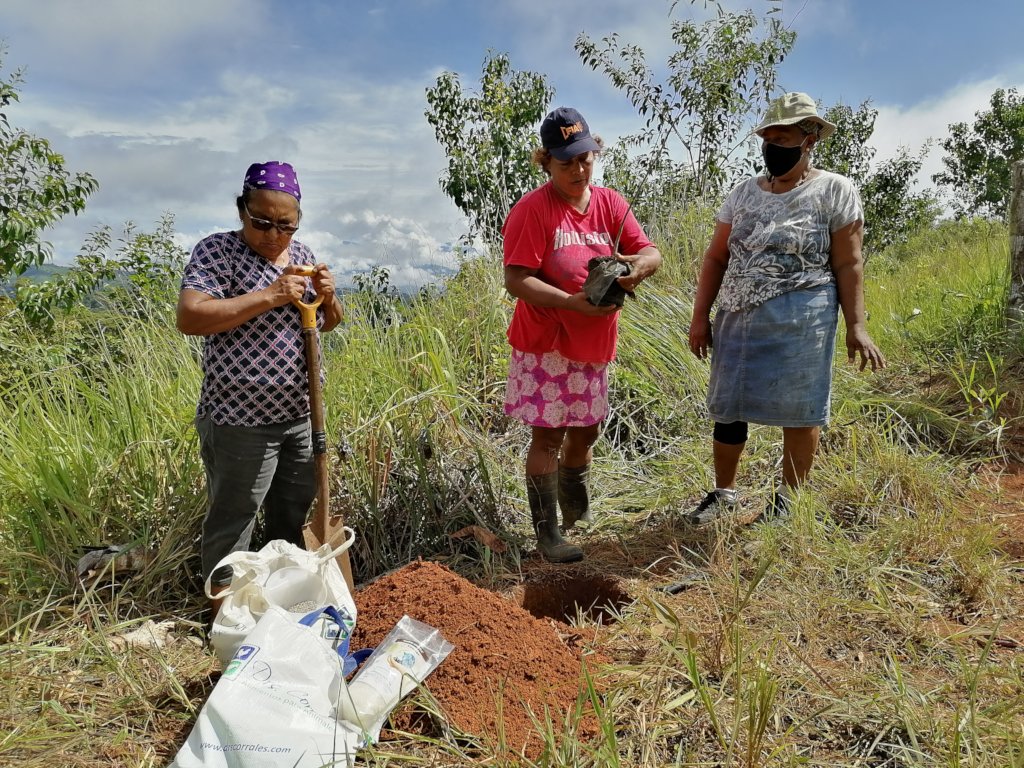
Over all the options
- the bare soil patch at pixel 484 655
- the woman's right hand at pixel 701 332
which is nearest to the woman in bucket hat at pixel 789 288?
the woman's right hand at pixel 701 332

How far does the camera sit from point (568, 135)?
2.61 metres

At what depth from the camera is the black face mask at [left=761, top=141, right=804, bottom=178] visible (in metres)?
2.84

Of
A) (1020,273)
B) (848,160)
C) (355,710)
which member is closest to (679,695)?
(355,710)

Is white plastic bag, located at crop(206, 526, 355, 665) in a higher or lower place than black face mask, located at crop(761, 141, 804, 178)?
lower

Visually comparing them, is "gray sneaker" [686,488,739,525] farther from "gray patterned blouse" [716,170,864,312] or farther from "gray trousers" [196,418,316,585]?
"gray trousers" [196,418,316,585]

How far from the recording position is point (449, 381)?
137 inches

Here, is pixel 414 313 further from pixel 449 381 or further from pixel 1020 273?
pixel 1020 273

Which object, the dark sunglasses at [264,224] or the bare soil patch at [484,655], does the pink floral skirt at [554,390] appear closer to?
the bare soil patch at [484,655]

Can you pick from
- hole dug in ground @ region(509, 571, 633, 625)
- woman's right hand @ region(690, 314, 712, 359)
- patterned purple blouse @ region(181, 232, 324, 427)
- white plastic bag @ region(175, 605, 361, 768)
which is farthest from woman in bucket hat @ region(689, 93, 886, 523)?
white plastic bag @ region(175, 605, 361, 768)

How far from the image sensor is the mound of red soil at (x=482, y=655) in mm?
1906

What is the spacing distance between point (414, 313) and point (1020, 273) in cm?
385

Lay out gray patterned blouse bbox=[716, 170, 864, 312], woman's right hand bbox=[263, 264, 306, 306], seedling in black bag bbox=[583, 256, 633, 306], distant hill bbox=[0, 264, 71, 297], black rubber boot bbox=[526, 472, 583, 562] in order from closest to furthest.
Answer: woman's right hand bbox=[263, 264, 306, 306], seedling in black bag bbox=[583, 256, 633, 306], gray patterned blouse bbox=[716, 170, 864, 312], black rubber boot bbox=[526, 472, 583, 562], distant hill bbox=[0, 264, 71, 297]

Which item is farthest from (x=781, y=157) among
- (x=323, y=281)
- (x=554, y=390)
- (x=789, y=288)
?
(x=323, y=281)

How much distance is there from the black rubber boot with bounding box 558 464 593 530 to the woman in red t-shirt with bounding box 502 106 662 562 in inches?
4.6
